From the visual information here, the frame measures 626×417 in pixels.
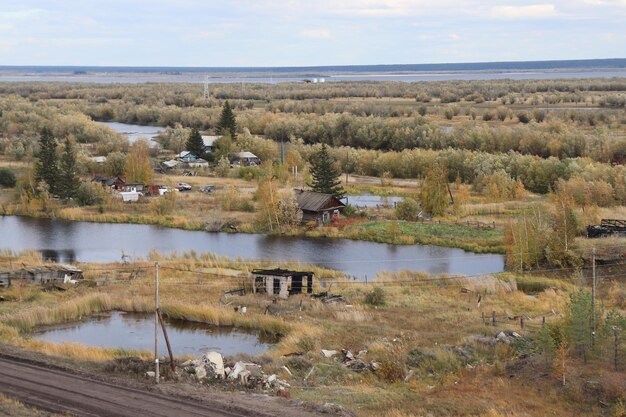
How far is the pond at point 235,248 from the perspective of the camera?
3384cm

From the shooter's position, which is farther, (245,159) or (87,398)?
(245,159)

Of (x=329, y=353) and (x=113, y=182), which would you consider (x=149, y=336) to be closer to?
(x=329, y=353)

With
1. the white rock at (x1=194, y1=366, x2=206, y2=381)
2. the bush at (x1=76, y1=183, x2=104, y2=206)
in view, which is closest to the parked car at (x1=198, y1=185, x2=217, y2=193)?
the bush at (x1=76, y1=183, x2=104, y2=206)

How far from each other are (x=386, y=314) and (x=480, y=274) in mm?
8159

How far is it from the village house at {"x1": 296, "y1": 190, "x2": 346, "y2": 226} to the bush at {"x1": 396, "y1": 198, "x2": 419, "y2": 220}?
9.36ft

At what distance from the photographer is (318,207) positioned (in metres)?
41.4

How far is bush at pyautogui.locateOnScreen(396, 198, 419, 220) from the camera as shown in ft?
137

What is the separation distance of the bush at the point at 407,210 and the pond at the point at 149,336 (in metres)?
18.6

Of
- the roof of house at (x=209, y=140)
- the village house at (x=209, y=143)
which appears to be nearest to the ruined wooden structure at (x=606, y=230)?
the village house at (x=209, y=143)

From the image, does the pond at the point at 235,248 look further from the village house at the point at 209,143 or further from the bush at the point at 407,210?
the village house at the point at 209,143

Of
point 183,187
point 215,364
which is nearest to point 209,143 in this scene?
point 183,187

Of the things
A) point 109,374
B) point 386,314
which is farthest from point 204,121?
point 109,374

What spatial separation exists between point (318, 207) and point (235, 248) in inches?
223

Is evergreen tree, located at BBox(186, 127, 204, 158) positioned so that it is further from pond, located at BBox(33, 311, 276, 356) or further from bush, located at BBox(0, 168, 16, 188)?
pond, located at BBox(33, 311, 276, 356)
